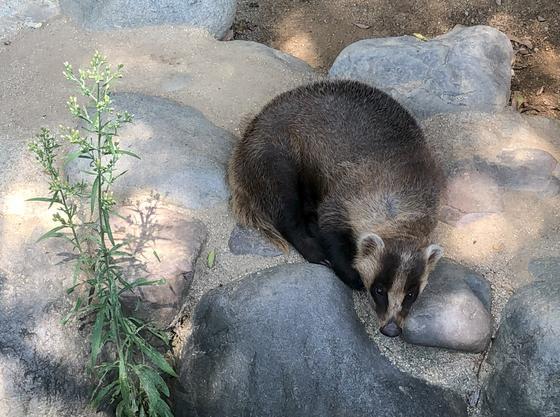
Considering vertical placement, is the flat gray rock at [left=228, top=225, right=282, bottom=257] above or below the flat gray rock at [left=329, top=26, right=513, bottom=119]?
below

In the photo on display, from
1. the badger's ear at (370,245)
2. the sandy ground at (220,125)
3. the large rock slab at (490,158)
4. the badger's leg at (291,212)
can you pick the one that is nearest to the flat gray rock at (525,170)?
the large rock slab at (490,158)

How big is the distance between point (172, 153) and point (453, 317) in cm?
222

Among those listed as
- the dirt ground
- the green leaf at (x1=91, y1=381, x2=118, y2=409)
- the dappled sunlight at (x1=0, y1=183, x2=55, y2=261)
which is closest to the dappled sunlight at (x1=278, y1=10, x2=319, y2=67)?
the dirt ground

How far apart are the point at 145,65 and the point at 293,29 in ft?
7.89

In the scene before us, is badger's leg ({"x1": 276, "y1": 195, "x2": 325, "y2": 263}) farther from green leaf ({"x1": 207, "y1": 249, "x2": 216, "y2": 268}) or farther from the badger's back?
green leaf ({"x1": 207, "y1": 249, "x2": 216, "y2": 268})

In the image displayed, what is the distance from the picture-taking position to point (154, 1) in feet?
20.5

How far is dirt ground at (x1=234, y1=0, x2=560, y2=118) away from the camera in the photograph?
719cm

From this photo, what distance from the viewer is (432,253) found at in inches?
167

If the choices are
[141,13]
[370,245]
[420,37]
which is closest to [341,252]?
[370,245]

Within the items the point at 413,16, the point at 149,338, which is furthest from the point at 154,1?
the point at 149,338

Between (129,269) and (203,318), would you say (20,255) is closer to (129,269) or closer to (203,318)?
(129,269)

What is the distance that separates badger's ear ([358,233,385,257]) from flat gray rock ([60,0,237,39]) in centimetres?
288

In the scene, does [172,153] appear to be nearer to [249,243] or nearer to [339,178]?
[249,243]

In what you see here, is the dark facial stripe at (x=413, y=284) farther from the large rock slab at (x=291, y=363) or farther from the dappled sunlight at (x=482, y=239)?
the dappled sunlight at (x=482, y=239)
